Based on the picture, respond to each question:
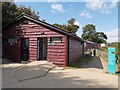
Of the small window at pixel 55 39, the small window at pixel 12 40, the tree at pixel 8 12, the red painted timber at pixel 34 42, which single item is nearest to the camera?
the red painted timber at pixel 34 42

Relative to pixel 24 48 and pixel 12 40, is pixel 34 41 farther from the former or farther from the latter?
pixel 12 40

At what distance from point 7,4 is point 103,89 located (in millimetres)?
19610

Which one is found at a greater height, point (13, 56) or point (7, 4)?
point (7, 4)

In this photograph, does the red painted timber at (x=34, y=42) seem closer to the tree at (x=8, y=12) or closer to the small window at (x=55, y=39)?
the small window at (x=55, y=39)

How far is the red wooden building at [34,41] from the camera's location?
1850cm

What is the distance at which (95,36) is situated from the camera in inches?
4235

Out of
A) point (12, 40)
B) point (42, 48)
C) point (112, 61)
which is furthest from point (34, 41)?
point (112, 61)

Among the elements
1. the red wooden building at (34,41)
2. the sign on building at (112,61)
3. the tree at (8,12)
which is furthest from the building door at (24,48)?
the sign on building at (112,61)

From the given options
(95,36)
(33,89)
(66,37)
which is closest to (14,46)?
(66,37)

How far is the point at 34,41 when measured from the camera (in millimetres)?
19562

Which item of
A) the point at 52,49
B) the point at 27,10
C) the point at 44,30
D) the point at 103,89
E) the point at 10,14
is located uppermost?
the point at 27,10

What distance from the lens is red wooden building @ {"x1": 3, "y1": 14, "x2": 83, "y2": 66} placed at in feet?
60.7

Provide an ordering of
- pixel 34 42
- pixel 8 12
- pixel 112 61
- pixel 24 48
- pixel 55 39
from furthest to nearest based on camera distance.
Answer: pixel 8 12 < pixel 24 48 < pixel 34 42 < pixel 55 39 < pixel 112 61

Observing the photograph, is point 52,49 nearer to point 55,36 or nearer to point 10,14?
point 55,36
